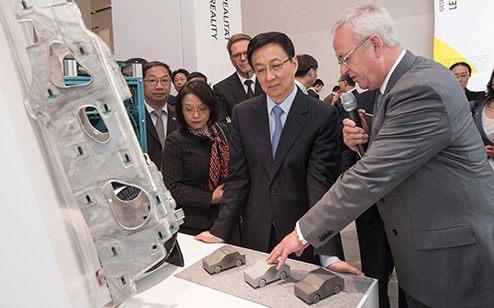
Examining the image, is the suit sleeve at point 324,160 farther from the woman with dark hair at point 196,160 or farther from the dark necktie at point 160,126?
the dark necktie at point 160,126

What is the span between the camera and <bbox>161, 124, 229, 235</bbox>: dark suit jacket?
1.74 m

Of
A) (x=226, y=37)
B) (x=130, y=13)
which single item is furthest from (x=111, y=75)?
(x=130, y=13)

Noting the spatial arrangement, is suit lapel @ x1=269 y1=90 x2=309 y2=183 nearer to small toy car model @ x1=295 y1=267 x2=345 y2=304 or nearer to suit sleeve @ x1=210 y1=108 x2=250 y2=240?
suit sleeve @ x1=210 y1=108 x2=250 y2=240

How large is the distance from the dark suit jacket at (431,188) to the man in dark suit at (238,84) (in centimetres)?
174

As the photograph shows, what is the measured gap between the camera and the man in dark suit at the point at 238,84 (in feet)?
9.18

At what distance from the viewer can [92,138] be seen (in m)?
0.57

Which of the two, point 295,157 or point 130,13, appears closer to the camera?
point 295,157

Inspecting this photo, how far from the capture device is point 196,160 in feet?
5.93

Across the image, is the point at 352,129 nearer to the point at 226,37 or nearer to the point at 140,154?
the point at 140,154

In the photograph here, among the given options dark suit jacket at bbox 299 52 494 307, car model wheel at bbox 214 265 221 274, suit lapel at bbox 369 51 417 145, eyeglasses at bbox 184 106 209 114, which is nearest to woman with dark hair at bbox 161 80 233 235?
eyeglasses at bbox 184 106 209 114

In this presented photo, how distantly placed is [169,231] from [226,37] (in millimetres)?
3927

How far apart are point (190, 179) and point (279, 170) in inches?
21.4

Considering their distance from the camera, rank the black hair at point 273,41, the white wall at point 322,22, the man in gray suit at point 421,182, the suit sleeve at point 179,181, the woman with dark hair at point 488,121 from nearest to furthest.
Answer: the man in gray suit at point 421,182
the black hair at point 273,41
the suit sleeve at point 179,181
the woman with dark hair at point 488,121
the white wall at point 322,22

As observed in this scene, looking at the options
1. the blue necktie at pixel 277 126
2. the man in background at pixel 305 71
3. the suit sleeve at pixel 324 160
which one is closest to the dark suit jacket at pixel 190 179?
the blue necktie at pixel 277 126
